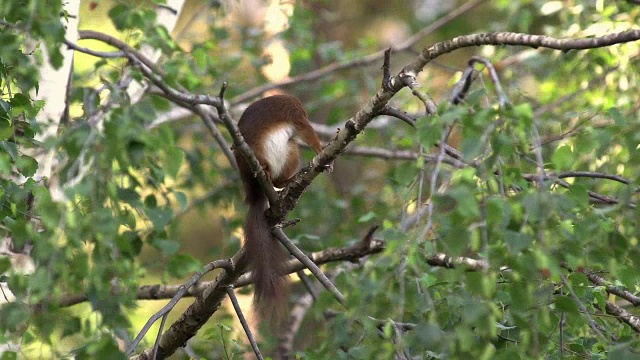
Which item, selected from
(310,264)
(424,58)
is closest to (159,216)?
(310,264)

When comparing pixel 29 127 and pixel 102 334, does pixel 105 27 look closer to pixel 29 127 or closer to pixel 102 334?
pixel 29 127

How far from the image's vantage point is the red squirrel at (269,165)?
294 cm

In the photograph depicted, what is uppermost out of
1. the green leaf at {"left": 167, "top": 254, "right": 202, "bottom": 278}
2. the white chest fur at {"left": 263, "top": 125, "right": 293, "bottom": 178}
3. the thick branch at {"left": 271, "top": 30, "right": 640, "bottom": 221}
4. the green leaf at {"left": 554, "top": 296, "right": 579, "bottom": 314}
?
the white chest fur at {"left": 263, "top": 125, "right": 293, "bottom": 178}

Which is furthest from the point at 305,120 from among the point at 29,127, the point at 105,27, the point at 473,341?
the point at 105,27

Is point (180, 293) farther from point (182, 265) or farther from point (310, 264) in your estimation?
point (310, 264)

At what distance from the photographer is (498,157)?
175cm

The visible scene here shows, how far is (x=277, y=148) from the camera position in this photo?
3631 millimetres

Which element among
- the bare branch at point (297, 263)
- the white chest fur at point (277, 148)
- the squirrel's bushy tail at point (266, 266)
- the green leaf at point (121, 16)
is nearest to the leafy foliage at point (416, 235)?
the squirrel's bushy tail at point (266, 266)

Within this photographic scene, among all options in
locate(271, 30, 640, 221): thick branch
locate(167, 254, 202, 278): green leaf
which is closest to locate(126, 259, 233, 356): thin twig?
locate(167, 254, 202, 278): green leaf

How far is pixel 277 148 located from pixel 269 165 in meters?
0.11

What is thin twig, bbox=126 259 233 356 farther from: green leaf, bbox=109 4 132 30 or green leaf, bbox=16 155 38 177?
green leaf, bbox=109 4 132 30

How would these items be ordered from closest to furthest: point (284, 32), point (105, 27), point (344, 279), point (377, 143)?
point (344, 279)
point (284, 32)
point (377, 143)
point (105, 27)

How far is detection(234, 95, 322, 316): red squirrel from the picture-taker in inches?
116

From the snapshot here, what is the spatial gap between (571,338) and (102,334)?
135cm
